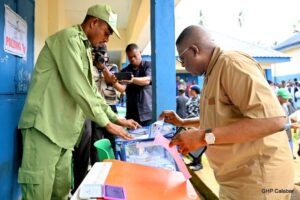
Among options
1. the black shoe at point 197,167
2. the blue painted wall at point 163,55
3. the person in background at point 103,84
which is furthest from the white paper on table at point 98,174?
the black shoe at point 197,167

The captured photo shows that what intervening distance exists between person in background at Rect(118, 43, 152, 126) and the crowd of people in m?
0.01

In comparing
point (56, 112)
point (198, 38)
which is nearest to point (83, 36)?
point (56, 112)

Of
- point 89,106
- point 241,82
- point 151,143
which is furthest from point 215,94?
point 89,106

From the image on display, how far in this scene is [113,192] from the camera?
46.5 inches

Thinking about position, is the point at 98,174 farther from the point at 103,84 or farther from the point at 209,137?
the point at 103,84

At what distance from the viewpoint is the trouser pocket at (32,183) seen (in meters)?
1.73

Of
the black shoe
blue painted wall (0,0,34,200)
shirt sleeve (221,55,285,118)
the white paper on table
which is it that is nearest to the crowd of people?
shirt sleeve (221,55,285,118)

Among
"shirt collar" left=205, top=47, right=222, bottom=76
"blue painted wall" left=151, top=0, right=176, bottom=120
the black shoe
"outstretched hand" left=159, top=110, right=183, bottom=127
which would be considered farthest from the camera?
the black shoe

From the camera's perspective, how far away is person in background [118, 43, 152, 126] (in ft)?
10.1

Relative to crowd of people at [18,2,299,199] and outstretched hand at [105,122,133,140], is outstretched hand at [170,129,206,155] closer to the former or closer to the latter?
crowd of people at [18,2,299,199]

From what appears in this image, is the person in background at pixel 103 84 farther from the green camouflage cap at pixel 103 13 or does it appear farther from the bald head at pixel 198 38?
the bald head at pixel 198 38

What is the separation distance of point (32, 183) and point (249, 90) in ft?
4.57

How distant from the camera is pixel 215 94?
3.84 ft

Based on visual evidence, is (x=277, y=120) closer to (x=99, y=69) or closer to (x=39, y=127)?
(x=39, y=127)
